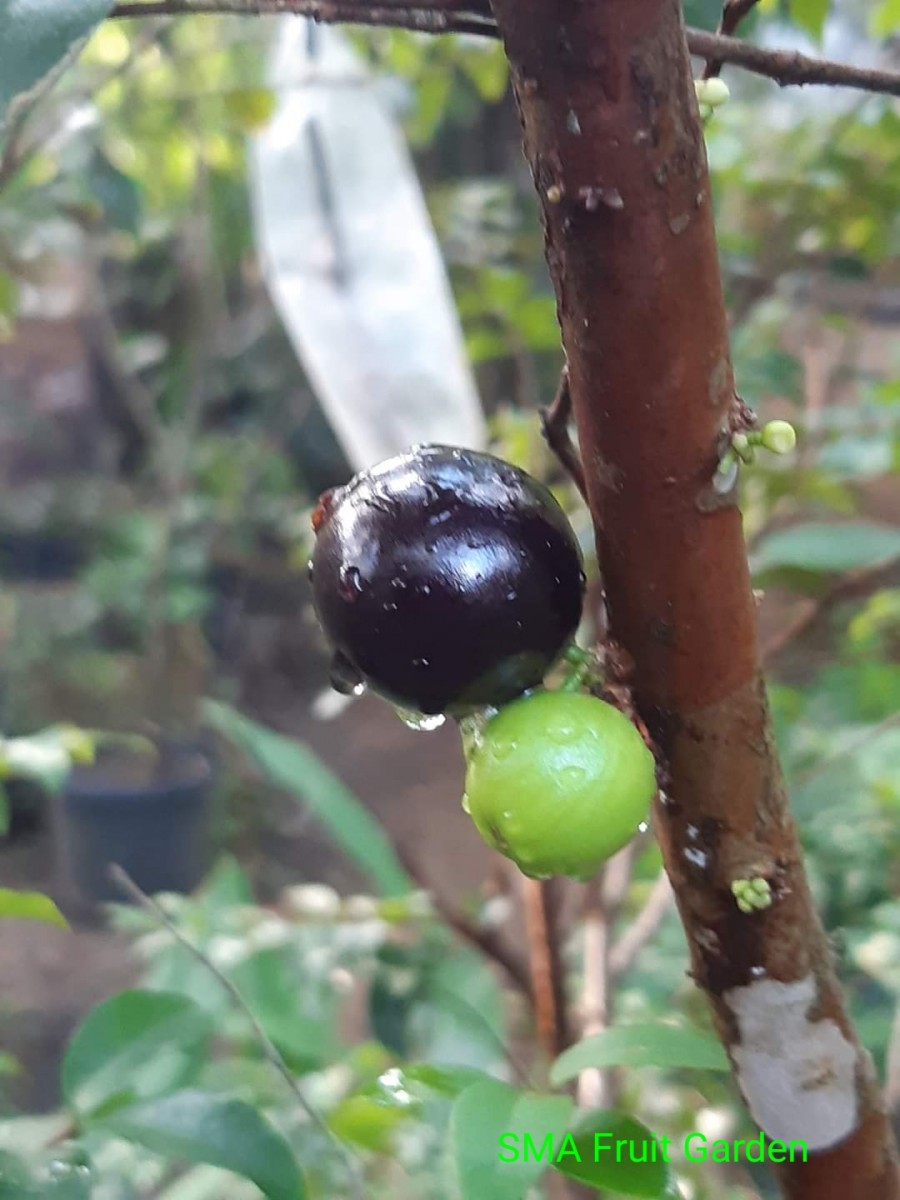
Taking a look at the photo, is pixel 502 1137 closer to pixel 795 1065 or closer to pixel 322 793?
pixel 795 1065

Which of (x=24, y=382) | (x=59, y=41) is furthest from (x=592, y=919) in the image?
(x=24, y=382)

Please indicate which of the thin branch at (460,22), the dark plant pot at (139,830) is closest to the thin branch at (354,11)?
the thin branch at (460,22)

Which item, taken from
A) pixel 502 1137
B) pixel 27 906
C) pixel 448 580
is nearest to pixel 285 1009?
pixel 27 906

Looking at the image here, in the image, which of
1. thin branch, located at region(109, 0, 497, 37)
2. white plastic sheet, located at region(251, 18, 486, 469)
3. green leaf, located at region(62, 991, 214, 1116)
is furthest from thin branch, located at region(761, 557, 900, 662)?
thin branch, located at region(109, 0, 497, 37)

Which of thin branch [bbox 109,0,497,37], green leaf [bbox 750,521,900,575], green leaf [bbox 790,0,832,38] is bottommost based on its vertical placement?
green leaf [bbox 750,521,900,575]

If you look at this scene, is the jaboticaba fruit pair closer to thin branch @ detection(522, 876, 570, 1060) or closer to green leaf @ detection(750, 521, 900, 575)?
thin branch @ detection(522, 876, 570, 1060)

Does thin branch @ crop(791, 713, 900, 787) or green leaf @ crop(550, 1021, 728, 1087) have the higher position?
green leaf @ crop(550, 1021, 728, 1087)
